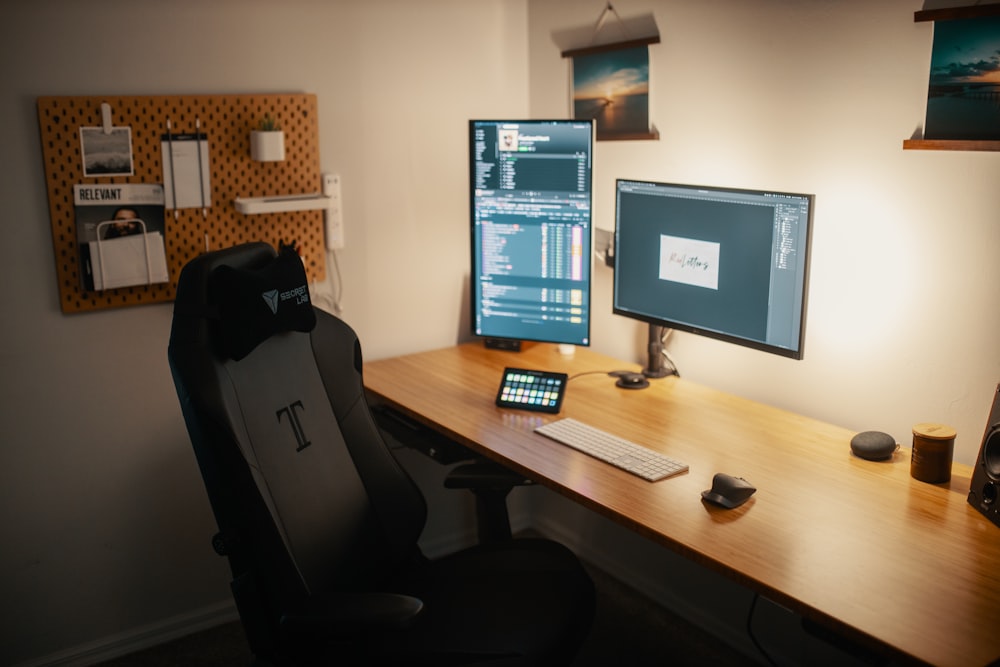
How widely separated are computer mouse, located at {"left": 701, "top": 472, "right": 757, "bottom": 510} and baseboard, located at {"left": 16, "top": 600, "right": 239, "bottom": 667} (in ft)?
5.43

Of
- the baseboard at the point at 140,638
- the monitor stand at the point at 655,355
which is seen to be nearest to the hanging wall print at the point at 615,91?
the monitor stand at the point at 655,355

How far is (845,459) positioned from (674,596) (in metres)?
1.00

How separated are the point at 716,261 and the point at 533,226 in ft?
1.98

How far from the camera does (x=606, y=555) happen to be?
3.11 meters

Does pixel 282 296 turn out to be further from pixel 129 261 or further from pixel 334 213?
pixel 334 213

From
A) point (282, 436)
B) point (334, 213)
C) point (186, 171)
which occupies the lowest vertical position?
point (282, 436)

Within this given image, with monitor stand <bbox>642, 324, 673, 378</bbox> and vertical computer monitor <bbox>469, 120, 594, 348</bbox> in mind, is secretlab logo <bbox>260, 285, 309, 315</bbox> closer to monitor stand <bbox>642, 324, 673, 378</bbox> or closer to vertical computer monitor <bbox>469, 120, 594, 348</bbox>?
vertical computer monitor <bbox>469, 120, 594, 348</bbox>

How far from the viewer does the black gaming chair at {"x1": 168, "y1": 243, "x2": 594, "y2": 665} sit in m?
1.60

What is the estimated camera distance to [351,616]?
1567 millimetres

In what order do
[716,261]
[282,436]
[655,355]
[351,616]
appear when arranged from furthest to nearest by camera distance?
[655,355], [716,261], [282,436], [351,616]

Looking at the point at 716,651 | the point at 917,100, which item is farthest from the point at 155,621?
the point at 917,100

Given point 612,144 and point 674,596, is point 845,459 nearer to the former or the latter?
point 674,596

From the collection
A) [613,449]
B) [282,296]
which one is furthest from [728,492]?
[282,296]

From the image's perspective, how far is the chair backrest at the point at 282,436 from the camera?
63.1 inches
